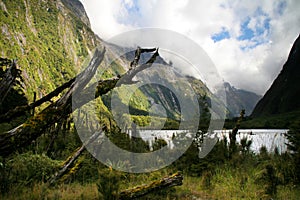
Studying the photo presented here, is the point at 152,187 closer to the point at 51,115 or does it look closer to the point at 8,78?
the point at 51,115

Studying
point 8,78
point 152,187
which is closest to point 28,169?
point 8,78

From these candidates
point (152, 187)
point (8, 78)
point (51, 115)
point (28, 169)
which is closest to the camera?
point (51, 115)

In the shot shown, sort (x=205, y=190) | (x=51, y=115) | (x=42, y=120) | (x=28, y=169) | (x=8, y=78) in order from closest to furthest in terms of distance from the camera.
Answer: (x=42, y=120) → (x=51, y=115) → (x=8, y=78) → (x=28, y=169) → (x=205, y=190)

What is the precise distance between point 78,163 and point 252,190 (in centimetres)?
484

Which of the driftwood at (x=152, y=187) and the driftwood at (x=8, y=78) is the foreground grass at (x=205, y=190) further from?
the driftwood at (x=8, y=78)

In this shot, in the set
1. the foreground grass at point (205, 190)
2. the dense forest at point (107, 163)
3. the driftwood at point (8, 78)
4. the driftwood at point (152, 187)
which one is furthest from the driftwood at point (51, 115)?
the driftwood at point (152, 187)

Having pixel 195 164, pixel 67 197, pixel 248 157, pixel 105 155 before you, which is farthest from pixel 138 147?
pixel 67 197

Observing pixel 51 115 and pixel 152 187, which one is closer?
pixel 51 115

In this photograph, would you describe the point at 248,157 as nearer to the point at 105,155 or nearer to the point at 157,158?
the point at 157,158

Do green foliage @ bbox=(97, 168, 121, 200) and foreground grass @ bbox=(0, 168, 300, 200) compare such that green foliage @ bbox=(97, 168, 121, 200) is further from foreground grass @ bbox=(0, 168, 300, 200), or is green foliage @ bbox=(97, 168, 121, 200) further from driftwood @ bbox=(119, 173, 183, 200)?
foreground grass @ bbox=(0, 168, 300, 200)

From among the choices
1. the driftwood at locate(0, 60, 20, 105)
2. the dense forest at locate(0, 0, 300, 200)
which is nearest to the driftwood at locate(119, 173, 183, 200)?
the dense forest at locate(0, 0, 300, 200)

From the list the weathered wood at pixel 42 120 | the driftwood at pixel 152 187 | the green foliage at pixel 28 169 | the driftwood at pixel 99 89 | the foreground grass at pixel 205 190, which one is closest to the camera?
the weathered wood at pixel 42 120

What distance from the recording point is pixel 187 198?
21.7ft

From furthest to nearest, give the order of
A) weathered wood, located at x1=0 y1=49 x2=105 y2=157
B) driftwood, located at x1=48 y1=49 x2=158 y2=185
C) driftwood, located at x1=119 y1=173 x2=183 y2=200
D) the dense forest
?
driftwood, located at x1=119 y1=173 x2=183 y2=200 → driftwood, located at x1=48 y1=49 x2=158 y2=185 → the dense forest → weathered wood, located at x1=0 y1=49 x2=105 y2=157
